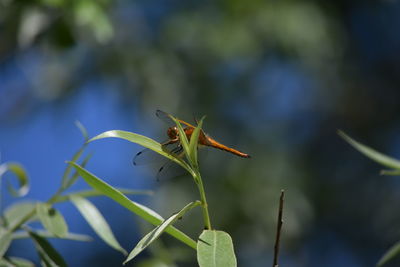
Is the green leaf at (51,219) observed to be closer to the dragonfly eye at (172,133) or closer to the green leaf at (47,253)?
the green leaf at (47,253)

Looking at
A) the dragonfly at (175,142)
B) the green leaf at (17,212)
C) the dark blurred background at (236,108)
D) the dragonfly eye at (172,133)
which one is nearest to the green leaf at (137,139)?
the dragonfly at (175,142)

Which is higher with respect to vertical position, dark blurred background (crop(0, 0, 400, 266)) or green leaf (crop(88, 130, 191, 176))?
green leaf (crop(88, 130, 191, 176))

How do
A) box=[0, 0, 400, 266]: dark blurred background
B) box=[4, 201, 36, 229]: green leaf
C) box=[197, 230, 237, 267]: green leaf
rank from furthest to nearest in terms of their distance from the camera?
box=[0, 0, 400, 266]: dark blurred background → box=[4, 201, 36, 229]: green leaf → box=[197, 230, 237, 267]: green leaf

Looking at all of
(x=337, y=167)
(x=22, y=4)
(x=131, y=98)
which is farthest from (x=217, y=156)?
(x=22, y=4)

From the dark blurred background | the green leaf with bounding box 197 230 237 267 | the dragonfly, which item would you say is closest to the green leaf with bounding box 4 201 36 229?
the dragonfly

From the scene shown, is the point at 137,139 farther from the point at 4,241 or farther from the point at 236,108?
the point at 236,108

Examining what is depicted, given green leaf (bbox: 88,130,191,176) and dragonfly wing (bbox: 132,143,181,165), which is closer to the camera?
green leaf (bbox: 88,130,191,176)

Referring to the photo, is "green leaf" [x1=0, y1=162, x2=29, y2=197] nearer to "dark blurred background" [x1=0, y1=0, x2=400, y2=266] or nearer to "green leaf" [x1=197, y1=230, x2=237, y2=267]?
"green leaf" [x1=197, y1=230, x2=237, y2=267]
